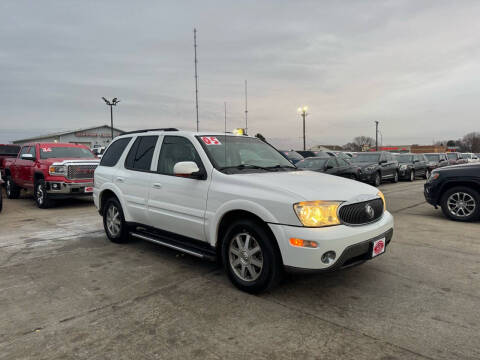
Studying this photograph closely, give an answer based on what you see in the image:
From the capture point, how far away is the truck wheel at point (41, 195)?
9.27 m

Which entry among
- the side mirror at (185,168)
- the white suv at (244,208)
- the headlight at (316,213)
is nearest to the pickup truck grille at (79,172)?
the white suv at (244,208)

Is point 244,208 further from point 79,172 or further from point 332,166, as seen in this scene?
point 332,166

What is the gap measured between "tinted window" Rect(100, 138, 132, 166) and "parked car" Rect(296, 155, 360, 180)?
7767 millimetres

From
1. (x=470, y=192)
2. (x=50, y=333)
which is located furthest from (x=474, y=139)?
(x=50, y=333)

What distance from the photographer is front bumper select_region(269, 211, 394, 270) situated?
300 centimetres

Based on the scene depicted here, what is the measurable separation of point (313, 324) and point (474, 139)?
451 ft

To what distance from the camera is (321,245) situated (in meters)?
2.99

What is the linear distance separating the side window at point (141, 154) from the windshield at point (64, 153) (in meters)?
5.94

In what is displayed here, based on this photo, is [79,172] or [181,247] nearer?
[181,247]

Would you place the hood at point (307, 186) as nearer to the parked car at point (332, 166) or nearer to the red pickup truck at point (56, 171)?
the red pickup truck at point (56, 171)

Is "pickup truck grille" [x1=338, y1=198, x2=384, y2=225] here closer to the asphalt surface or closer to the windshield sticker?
the asphalt surface

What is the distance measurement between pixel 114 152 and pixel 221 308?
141 inches

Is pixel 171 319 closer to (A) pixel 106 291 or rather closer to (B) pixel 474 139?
(A) pixel 106 291

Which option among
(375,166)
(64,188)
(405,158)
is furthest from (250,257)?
(405,158)
